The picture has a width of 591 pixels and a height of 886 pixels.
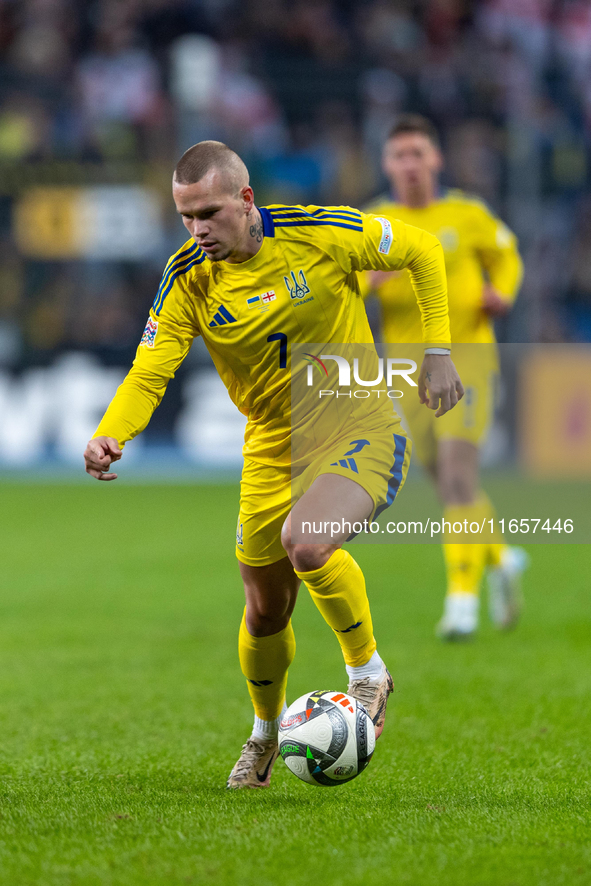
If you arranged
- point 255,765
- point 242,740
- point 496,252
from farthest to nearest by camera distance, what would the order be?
point 496,252, point 242,740, point 255,765

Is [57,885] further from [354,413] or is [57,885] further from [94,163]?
[94,163]

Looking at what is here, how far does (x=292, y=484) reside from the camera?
145 inches

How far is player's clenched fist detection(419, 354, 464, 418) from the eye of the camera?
11.6ft

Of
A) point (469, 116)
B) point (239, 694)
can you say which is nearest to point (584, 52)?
point (469, 116)

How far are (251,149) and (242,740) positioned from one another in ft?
37.8

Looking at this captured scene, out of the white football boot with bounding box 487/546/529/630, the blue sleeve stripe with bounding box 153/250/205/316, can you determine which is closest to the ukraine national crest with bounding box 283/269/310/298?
the blue sleeve stripe with bounding box 153/250/205/316

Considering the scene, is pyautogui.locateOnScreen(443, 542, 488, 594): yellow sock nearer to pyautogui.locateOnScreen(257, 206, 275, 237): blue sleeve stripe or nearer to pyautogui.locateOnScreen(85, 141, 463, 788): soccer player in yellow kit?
pyautogui.locateOnScreen(85, 141, 463, 788): soccer player in yellow kit

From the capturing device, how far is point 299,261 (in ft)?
11.9

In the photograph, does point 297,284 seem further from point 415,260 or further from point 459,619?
point 459,619

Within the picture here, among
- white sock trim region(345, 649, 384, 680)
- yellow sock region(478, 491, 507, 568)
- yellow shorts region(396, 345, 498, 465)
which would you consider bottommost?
yellow sock region(478, 491, 507, 568)

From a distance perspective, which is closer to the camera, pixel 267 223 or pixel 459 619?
pixel 267 223

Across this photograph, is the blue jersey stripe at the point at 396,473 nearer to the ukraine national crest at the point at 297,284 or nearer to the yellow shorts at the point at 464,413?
the ukraine national crest at the point at 297,284

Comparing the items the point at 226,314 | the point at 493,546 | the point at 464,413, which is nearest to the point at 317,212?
the point at 226,314

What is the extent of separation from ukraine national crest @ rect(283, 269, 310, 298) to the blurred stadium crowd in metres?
10.1
